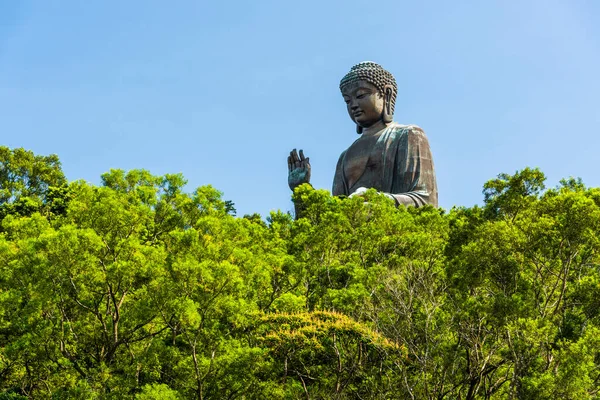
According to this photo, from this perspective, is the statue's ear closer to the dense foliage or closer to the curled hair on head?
the curled hair on head

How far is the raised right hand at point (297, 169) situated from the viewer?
2358 cm

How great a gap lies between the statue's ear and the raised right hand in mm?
3127

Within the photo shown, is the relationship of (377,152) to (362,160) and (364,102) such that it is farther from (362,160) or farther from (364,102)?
(364,102)

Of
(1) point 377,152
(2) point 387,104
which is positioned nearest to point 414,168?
(1) point 377,152

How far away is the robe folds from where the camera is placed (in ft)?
79.5

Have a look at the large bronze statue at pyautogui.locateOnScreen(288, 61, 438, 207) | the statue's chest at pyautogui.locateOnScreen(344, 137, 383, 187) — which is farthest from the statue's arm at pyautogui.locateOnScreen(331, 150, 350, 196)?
the statue's chest at pyautogui.locateOnScreen(344, 137, 383, 187)

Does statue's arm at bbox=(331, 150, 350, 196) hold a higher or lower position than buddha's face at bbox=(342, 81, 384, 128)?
lower

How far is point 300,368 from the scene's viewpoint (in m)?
14.3

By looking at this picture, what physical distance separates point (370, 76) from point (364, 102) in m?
0.74

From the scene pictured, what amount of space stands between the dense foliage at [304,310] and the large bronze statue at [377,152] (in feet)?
30.0

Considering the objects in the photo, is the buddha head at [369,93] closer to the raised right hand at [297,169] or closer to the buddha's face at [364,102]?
the buddha's face at [364,102]

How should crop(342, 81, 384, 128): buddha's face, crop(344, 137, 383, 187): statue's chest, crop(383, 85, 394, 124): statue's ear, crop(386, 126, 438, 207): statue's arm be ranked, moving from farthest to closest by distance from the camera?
crop(383, 85, 394, 124): statue's ear
crop(342, 81, 384, 128): buddha's face
crop(344, 137, 383, 187): statue's chest
crop(386, 126, 438, 207): statue's arm

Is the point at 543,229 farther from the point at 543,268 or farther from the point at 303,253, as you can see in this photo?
the point at 303,253

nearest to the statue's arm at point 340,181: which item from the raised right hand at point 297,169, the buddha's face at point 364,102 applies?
the buddha's face at point 364,102
